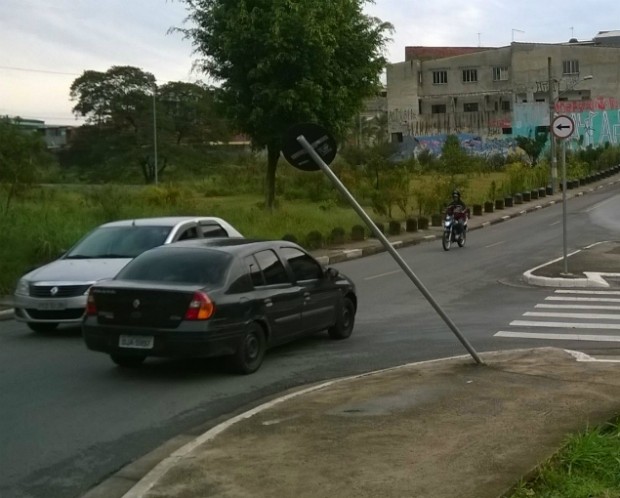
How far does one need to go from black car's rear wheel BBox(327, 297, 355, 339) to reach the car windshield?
2924mm

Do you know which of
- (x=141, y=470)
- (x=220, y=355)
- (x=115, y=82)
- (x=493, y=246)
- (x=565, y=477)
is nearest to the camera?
(x=565, y=477)

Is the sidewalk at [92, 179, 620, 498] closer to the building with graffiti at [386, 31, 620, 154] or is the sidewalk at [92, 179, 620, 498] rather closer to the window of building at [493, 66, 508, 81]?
the building with graffiti at [386, 31, 620, 154]

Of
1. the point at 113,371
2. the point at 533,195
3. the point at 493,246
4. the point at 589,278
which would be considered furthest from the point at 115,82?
the point at 113,371

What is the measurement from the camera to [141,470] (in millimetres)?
7344

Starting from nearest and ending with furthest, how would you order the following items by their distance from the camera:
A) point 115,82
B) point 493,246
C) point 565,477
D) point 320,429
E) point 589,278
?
point 565,477, point 320,429, point 589,278, point 493,246, point 115,82

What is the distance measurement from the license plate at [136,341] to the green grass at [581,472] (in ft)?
16.2

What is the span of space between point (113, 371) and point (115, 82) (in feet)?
222

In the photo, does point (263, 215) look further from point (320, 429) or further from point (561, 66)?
point (561, 66)

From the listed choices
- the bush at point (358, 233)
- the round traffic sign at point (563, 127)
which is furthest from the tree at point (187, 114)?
the round traffic sign at point (563, 127)

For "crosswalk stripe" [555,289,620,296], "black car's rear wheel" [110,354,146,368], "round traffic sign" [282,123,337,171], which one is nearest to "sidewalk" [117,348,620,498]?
"round traffic sign" [282,123,337,171]

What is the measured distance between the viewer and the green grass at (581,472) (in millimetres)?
5906

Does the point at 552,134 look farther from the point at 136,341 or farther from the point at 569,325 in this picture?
the point at 136,341

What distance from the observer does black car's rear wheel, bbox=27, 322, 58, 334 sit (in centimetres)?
1391

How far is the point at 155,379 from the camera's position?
10789mm
